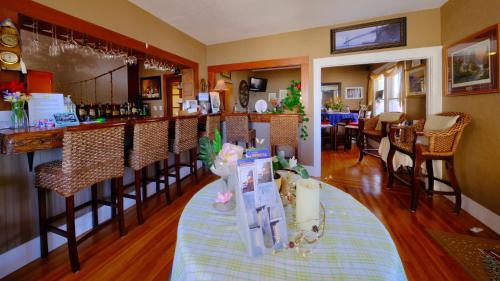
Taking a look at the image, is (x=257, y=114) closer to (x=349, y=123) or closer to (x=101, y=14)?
(x=101, y=14)

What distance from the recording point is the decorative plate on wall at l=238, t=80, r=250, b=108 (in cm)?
703

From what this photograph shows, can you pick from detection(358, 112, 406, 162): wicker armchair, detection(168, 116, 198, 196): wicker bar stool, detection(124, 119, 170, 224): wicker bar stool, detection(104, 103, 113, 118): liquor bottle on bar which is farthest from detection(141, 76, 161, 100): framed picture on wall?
detection(358, 112, 406, 162): wicker armchair

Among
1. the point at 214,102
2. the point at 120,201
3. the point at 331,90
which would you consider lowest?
the point at 120,201

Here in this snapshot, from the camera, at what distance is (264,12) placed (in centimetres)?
315

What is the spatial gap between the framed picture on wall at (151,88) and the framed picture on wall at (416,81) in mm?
5705

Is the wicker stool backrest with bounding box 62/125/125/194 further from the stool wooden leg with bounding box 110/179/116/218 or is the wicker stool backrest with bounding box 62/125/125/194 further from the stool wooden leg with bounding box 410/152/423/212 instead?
the stool wooden leg with bounding box 410/152/423/212

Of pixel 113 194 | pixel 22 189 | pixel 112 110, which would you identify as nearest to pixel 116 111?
pixel 112 110

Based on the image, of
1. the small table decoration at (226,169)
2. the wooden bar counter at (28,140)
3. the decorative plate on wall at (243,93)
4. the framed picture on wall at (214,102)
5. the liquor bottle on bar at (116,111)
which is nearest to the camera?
the small table decoration at (226,169)

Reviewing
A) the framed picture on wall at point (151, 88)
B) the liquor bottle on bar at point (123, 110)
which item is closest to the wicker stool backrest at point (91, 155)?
the liquor bottle on bar at point (123, 110)

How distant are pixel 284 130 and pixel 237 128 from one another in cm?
78

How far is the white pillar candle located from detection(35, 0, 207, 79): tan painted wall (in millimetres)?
2842

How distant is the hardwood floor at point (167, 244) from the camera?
1.55 m

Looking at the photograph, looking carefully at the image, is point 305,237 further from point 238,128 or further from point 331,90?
point 331,90

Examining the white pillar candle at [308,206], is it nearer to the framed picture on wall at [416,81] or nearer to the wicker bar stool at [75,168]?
the wicker bar stool at [75,168]
